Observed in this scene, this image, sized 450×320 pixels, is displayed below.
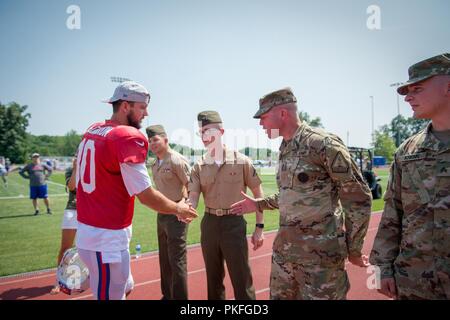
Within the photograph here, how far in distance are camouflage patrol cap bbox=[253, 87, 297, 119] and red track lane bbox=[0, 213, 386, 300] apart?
336 cm

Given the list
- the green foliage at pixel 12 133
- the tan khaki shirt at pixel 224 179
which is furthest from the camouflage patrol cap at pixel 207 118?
the green foliage at pixel 12 133

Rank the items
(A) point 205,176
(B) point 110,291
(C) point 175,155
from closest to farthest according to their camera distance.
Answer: (B) point 110,291 < (A) point 205,176 < (C) point 175,155

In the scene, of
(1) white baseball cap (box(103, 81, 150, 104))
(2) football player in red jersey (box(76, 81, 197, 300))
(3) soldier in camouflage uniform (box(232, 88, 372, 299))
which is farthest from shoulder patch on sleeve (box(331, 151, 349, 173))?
(1) white baseball cap (box(103, 81, 150, 104))

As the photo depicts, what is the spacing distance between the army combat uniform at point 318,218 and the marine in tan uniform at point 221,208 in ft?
3.23

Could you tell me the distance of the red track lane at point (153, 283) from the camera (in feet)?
17.2

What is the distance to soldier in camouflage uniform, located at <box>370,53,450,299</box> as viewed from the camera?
2.19m

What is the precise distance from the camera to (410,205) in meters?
2.35

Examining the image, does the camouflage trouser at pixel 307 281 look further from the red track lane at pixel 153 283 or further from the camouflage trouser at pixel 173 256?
the red track lane at pixel 153 283

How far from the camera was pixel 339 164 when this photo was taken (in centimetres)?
266
